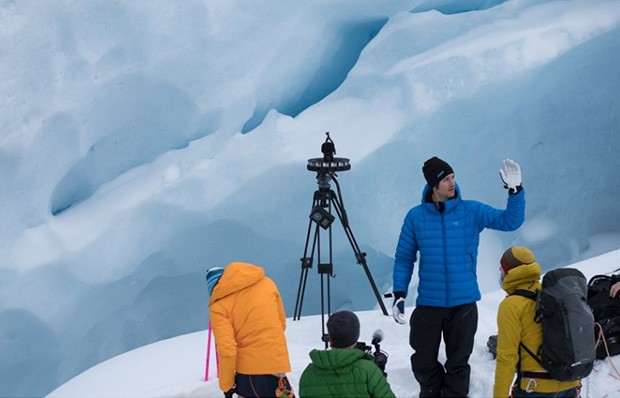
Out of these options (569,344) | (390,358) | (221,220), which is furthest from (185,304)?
(569,344)

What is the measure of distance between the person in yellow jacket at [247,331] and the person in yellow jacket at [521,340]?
2.53 feet

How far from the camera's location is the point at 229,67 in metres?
5.34

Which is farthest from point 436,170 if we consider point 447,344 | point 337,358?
point 337,358

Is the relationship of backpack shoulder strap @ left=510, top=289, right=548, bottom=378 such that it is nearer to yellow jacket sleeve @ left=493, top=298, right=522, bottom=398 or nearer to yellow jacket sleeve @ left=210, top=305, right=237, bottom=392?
yellow jacket sleeve @ left=493, top=298, right=522, bottom=398

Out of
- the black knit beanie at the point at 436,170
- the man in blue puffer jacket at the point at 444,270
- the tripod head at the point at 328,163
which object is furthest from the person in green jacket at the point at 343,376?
the tripod head at the point at 328,163

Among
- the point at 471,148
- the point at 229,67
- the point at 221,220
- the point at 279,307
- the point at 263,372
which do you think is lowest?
the point at 263,372

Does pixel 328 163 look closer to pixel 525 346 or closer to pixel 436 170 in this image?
pixel 436 170

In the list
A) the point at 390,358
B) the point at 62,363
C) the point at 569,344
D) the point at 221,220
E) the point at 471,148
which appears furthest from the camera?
the point at 471,148

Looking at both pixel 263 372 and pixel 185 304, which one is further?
pixel 185 304

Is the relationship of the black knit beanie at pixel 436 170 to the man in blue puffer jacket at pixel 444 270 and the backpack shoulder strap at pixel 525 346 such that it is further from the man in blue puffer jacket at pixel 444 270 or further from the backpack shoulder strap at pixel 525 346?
the backpack shoulder strap at pixel 525 346

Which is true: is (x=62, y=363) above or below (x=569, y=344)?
below

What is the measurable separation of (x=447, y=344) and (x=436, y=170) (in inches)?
28.6

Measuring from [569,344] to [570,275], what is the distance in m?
0.22

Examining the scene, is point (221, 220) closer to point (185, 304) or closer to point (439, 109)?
point (185, 304)
